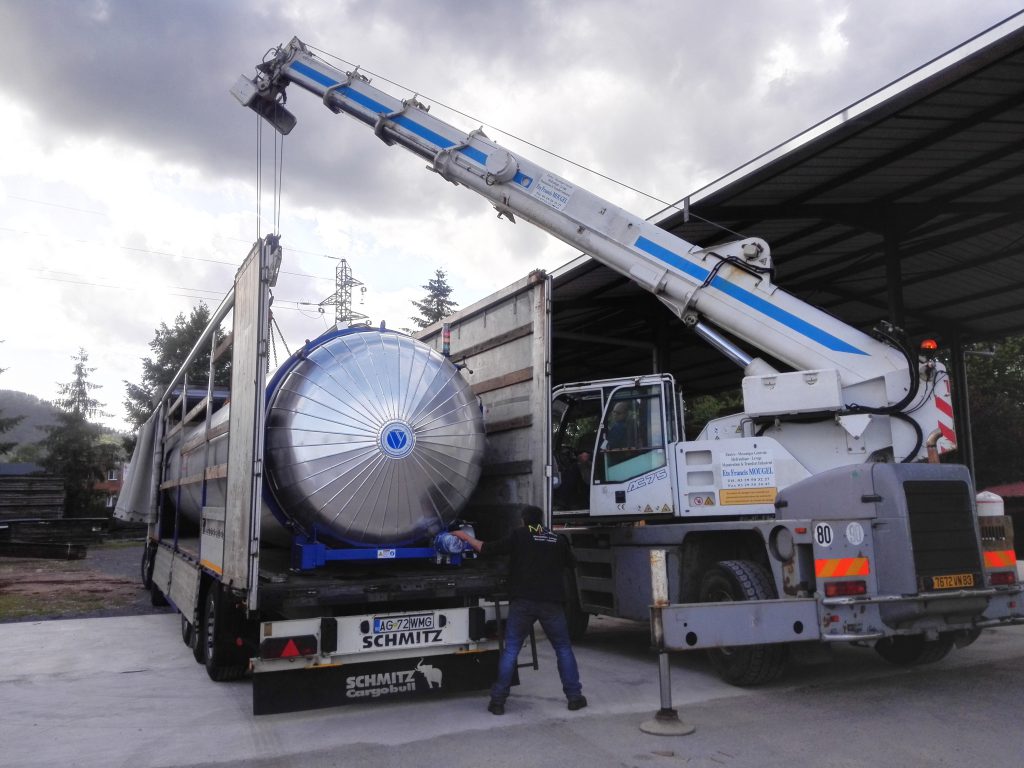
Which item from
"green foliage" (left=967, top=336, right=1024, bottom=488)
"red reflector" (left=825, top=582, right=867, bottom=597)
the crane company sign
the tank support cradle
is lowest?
"red reflector" (left=825, top=582, right=867, bottom=597)

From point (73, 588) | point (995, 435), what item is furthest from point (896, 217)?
point (995, 435)

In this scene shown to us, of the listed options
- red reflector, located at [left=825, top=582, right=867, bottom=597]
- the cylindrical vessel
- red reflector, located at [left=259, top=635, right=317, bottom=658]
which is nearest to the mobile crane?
red reflector, located at [left=825, top=582, right=867, bottom=597]

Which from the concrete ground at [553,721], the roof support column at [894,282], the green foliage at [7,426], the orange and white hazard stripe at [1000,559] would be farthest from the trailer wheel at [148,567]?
the green foliage at [7,426]

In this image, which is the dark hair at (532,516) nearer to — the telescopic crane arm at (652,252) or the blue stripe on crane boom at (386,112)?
the telescopic crane arm at (652,252)

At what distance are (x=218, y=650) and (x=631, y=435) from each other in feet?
14.4

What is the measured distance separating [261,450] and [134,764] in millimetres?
2041

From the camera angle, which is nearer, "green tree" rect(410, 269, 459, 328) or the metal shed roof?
the metal shed roof

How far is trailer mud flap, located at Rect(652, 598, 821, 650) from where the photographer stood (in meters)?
5.54

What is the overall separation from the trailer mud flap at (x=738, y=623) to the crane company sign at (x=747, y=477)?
1417 mm

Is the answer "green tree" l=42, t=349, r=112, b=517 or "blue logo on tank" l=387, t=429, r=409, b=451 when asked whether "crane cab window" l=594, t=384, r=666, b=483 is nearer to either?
"blue logo on tank" l=387, t=429, r=409, b=451

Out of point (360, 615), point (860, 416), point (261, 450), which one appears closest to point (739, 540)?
point (860, 416)

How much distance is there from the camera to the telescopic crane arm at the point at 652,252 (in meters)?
7.00

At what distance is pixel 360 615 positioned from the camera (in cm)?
575

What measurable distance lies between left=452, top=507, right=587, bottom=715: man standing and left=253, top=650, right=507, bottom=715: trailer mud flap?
0.25 m
